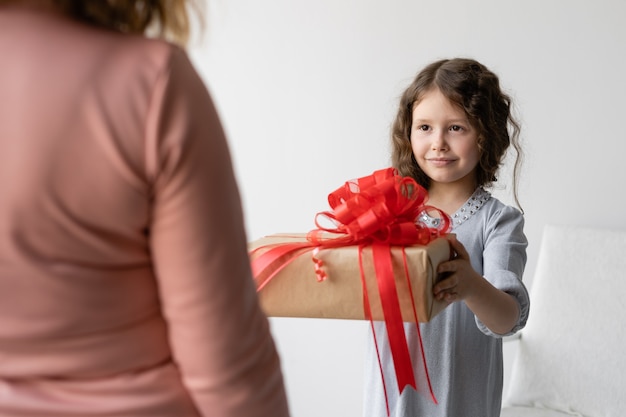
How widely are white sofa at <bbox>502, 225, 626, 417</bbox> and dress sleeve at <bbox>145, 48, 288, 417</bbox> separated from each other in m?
1.37

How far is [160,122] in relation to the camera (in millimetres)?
539

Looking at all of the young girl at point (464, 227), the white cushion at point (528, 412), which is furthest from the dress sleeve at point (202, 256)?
the white cushion at point (528, 412)

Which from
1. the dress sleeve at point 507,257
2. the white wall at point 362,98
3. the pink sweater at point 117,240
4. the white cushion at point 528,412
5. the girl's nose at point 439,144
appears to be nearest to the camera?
the pink sweater at point 117,240

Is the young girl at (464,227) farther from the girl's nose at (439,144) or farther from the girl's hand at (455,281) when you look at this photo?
the girl's hand at (455,281)

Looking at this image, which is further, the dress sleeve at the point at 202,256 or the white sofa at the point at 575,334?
the white sofa at the point at 575,334

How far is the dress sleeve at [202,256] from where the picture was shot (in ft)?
1.79

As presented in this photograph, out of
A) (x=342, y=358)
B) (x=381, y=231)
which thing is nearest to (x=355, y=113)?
(x=342, y=358)

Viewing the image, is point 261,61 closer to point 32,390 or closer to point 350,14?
point 350,14

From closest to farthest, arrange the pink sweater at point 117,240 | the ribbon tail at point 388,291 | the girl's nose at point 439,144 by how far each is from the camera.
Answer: the pink sweater at point 117,240 → the ribbon tail at point 388,291 → the girl's nose at point 439,144

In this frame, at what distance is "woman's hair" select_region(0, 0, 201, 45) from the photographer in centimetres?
57

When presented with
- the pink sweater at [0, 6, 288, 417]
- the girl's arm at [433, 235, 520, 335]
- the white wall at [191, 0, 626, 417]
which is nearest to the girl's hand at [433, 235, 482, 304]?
the girl's arm at [433, 235, 520, 335]

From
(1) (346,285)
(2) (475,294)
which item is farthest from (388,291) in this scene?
(2) (475,294)

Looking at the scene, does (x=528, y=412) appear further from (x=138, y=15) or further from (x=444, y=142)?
(x=138, y=15)

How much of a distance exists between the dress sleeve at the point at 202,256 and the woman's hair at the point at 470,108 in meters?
0.86
